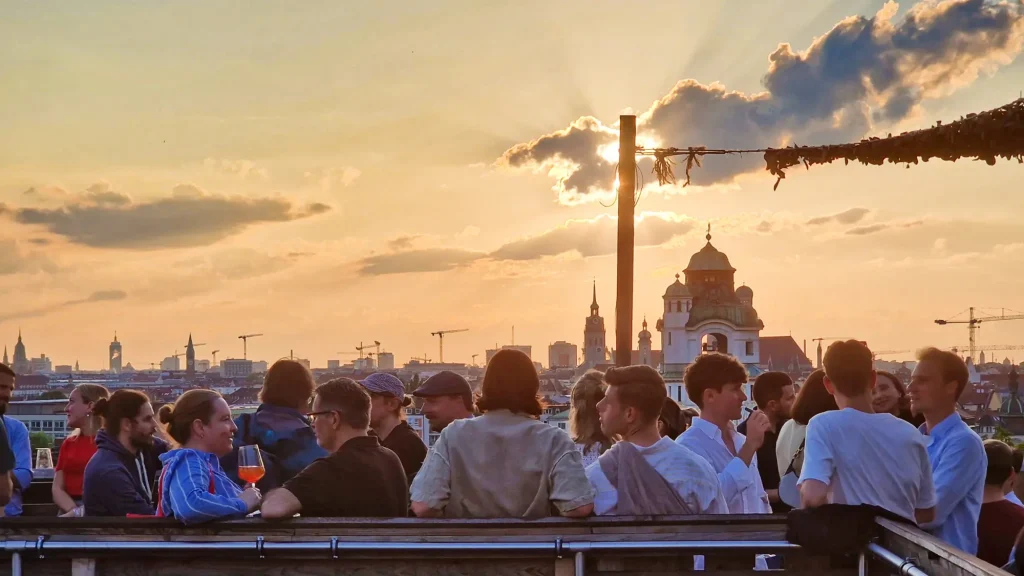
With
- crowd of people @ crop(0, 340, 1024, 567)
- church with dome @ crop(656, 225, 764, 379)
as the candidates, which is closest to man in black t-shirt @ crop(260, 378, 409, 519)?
crowd of people @ crop(0, 340, 1024, 567)

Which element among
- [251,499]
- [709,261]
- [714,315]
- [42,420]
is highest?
[709,261]

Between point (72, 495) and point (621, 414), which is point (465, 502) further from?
point (72, 495)

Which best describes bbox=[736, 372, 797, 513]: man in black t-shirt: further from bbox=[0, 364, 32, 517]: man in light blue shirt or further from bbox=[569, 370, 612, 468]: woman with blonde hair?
bbox=[0, 364, 32, 517]: man in light blue shirt

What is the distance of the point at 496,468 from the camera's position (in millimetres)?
4691

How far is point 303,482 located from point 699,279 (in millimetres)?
125330

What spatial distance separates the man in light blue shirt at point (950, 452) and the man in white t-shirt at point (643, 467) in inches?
34.3

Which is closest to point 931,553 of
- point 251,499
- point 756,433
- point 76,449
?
point 756,433

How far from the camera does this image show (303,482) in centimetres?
464

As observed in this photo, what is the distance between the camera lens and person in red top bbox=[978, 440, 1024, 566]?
16.9ft

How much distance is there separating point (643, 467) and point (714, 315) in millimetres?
122654

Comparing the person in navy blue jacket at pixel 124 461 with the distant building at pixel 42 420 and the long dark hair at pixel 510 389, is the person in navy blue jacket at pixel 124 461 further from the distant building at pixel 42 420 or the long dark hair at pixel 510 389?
the distant building at pixel 42 420

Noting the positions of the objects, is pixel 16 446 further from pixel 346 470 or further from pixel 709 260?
pixel 709 260

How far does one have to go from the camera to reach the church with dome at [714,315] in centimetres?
12625

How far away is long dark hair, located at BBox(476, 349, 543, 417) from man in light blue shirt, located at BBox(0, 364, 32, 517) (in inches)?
131
